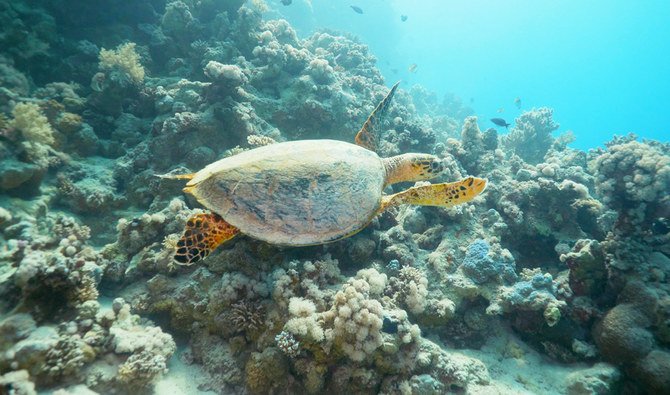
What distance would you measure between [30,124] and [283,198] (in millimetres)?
4788

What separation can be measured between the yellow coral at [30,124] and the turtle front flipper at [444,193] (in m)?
5.84

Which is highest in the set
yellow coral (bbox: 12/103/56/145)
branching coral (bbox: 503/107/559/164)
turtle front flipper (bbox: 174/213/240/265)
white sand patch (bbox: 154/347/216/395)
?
branching coral (bbox: 503/107/559/164)

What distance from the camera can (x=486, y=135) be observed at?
340 inches

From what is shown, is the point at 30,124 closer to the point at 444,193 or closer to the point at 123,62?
the point at 123,62

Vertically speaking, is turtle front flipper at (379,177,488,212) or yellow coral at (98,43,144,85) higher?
yellow coral at (98,43,144,85)

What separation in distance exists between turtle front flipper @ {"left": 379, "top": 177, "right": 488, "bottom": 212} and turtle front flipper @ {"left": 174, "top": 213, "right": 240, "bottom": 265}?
2183 mm

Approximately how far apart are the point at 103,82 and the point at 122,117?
0.87 meters

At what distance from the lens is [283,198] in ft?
11.7

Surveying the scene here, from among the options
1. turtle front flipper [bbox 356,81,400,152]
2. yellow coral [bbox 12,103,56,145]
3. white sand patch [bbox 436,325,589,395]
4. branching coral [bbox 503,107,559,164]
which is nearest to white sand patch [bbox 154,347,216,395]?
white sand patch [bbox 436,325,589,395]

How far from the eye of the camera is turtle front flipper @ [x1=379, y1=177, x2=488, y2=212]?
417cm

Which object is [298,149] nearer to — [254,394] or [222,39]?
[254,394]

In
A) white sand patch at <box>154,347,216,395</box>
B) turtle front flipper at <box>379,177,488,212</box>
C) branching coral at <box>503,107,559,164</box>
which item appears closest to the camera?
white sand patch at <box>154,347,216,395</box>

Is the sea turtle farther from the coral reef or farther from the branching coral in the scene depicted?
the branching coral

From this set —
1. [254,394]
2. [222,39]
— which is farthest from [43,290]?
[222,39]
